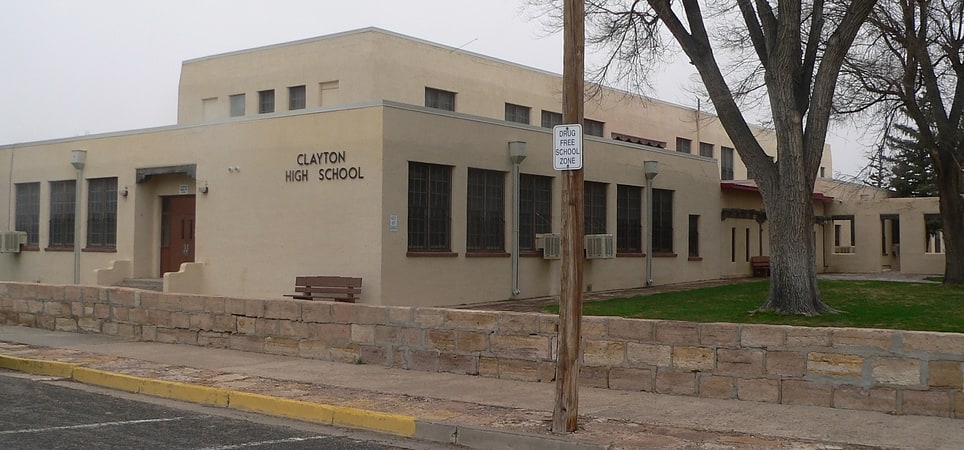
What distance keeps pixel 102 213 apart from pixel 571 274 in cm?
2042

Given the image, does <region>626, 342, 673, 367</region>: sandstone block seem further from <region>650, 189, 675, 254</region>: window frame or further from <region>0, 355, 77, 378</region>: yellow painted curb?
<region>650, 189, 675, 254</region>: window frame

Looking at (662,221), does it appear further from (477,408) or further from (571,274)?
(571,274)

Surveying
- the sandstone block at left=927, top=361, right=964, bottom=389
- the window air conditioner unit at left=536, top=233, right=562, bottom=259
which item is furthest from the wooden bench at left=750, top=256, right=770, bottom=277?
the sandstone block at left=927, top=361, right=964, bottom=389

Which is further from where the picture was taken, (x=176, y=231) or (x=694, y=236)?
(x=694, y=236)

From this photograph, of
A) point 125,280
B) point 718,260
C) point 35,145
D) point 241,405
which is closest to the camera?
point 241,405

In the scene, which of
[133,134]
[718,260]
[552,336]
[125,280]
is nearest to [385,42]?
[133,134]

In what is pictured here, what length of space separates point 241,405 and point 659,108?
3081 centimetres

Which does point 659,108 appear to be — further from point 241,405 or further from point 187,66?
point 241,405

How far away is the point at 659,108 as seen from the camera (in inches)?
1529

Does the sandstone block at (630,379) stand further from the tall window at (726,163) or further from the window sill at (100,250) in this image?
the tall window at (726,163)

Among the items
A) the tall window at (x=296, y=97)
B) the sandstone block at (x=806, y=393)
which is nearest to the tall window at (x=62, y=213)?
the tall window at (x=296, y=97)

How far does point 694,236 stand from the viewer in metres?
29.4

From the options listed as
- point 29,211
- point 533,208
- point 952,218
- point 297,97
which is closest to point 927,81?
point 952,218

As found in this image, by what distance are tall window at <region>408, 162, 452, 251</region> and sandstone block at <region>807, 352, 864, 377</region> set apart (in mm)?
11003
